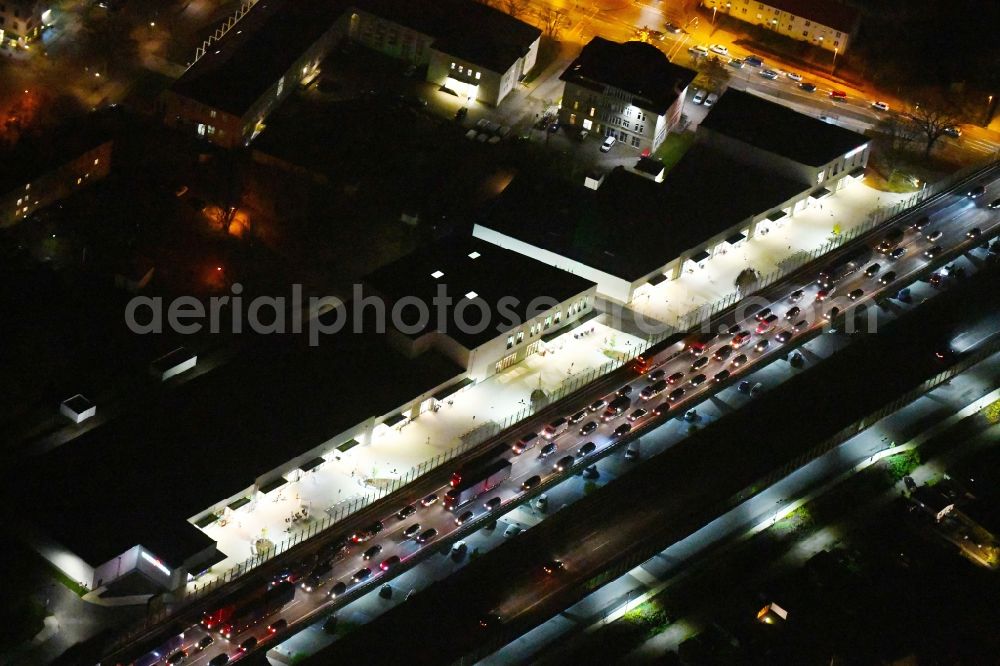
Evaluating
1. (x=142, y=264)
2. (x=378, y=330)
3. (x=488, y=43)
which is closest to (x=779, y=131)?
(x=488, y=43)

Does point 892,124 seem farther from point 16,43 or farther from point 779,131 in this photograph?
point 16,43

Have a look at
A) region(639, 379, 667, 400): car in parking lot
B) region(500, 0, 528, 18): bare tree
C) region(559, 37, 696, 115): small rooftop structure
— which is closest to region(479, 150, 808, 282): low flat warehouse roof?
region(559, 37, 696, 115): small rooftop structure

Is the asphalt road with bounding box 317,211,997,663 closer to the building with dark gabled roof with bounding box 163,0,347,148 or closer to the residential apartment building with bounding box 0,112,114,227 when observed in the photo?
the residential apartment building with bounding box 0,112,114,227

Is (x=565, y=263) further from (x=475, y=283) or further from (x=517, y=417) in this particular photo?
(x=517, y=417)

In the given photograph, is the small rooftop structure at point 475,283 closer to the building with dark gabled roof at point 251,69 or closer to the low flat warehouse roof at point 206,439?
the low flat warehouse roof at point 206,439

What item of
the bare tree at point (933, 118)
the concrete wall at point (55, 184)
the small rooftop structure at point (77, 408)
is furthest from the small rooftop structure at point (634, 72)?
the small rooftop structure at point (77, 408)
